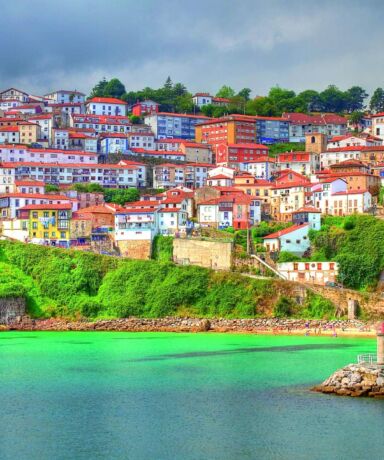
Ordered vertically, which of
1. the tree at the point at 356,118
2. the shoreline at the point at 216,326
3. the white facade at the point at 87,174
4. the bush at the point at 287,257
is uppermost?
the tree at the point at 356,118

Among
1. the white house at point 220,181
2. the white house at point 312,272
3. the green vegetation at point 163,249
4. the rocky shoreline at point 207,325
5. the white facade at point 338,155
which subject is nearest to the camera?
the rocky shoreline at point 207,325

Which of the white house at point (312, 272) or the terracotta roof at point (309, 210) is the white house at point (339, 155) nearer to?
the terracotta roof at point (309, 210)

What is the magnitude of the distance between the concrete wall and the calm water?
45.7 feet

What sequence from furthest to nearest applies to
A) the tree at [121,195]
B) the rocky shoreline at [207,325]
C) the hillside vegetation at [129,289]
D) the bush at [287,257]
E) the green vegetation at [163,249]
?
1. the tree at [121,195]
2. the green vegetation at [163,249]
3. the bush at [287,257]
4. the hillside vegetation at [129,289]
5. the rocky shoreline at [207,325]

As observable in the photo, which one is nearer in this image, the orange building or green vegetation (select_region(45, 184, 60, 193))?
green vegetation (select_region(45, 184, 60, 193))

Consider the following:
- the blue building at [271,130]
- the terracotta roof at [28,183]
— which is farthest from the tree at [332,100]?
the terracotta roof at [28,183]

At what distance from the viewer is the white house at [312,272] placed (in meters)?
51.4

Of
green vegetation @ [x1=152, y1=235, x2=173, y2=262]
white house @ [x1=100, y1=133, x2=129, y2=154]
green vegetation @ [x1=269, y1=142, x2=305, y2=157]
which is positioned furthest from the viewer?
green vegetation @ [x1=269, y1=142, x2=305, y2=157]

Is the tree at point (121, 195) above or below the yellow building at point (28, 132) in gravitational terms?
below

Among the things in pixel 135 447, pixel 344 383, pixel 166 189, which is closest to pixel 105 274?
pixel 166 189

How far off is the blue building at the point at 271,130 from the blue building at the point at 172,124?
592 cm

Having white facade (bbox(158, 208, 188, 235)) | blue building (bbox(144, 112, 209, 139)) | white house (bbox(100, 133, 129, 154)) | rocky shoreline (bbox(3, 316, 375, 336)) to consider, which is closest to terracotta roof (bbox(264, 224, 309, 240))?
white facade (bbox(158, 208, 188, 235))

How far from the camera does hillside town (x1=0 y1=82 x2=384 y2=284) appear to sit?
58906 millimetres

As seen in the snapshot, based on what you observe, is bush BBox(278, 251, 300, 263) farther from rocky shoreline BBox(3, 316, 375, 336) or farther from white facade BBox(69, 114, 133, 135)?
white facade BBox(69, 114, 133, 135)
